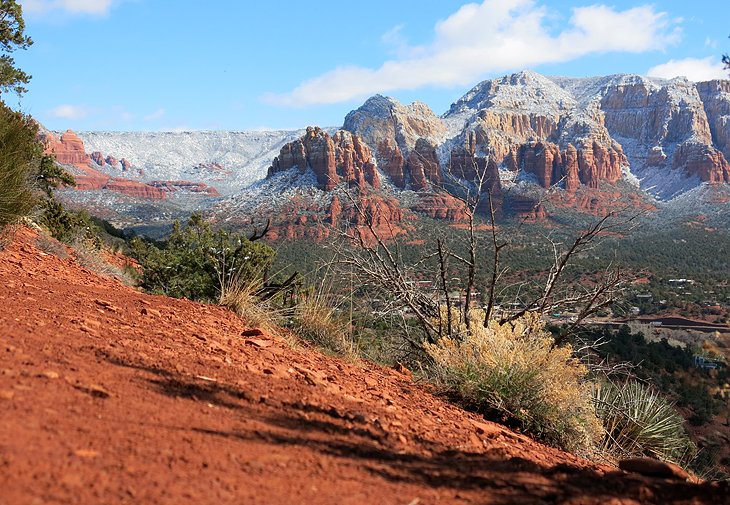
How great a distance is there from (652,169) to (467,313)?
16582 cm

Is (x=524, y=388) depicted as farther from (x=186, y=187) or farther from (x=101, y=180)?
(x=186, y=187)

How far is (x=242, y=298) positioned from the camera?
6.89 m

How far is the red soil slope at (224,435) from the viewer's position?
2182 millimetres

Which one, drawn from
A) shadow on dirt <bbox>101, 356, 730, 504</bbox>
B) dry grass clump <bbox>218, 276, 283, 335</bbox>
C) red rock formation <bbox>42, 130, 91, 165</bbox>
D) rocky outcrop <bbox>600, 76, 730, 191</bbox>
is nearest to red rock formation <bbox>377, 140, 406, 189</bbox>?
rocky outcrop <bbox>600, 76, 730, 191</bbox>

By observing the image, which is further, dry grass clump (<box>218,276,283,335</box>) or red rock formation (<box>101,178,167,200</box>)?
red rock formation (<box>101,178,167,200</box>)

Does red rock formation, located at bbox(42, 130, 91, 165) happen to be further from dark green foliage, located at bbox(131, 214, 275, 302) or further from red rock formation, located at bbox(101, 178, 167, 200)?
dark green foliage, located at bbox(131, 214, 275, 302)

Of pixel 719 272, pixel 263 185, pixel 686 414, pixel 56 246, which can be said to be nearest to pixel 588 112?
pixel 263 185

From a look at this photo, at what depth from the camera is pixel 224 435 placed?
8.93 feet

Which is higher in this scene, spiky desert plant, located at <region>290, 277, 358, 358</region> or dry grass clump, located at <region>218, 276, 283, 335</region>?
dry grass clump, located at <region>218, 276, 283, 335</region>

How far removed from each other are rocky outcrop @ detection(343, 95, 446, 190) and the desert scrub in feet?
281

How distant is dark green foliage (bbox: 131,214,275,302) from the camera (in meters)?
10.1

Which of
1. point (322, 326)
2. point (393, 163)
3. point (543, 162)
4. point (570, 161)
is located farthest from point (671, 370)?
point (543, 162)

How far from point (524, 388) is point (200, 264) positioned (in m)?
7.37

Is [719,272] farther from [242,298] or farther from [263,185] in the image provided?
[263,185]
